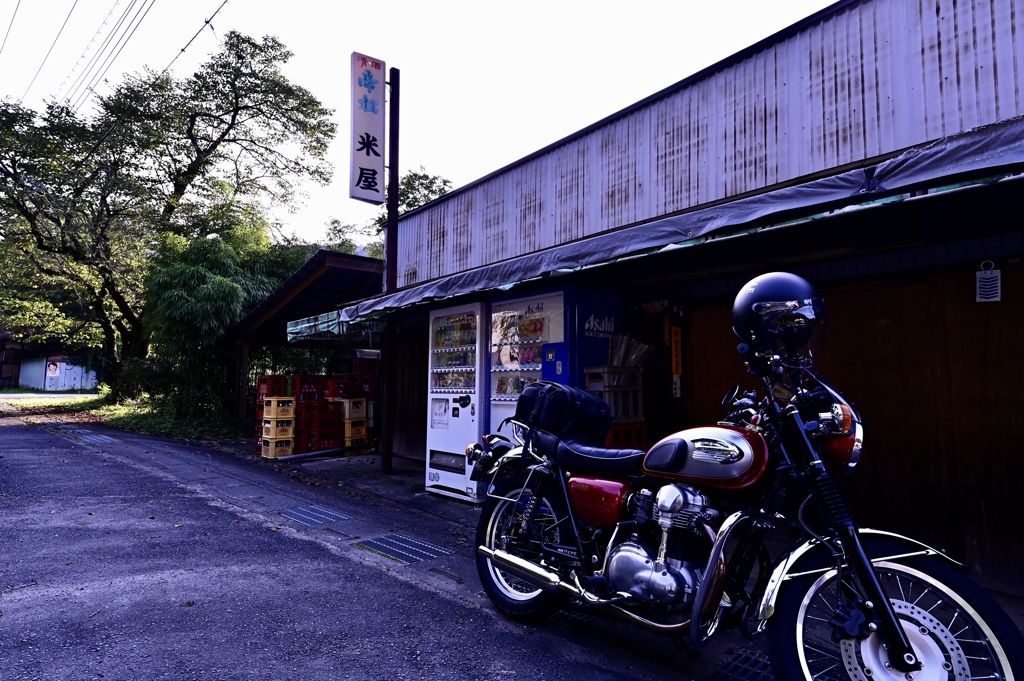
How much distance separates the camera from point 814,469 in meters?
2.47

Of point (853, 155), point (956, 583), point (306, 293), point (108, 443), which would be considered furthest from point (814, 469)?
point (108, 443)

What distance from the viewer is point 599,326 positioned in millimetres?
6289

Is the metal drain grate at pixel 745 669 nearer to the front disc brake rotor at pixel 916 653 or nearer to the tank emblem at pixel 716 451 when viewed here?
the front disc brake rotor at pixel 916 653

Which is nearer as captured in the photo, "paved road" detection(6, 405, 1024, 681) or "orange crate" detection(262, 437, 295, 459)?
"paved road" detection(6, 405, 1024, 681)

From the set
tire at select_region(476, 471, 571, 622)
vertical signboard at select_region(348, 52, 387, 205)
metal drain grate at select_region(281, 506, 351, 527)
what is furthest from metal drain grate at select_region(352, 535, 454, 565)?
vertical signboard at select_region(348, 52, 387, 205)

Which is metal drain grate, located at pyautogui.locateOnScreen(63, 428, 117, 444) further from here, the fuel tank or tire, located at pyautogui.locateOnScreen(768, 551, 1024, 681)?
tire, located at pyautogui.locateOnScreen(768, 551, 1024, 681)

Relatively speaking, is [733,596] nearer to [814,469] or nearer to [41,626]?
[814,469]

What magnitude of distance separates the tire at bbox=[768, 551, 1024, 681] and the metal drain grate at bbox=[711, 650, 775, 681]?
1.86 feet

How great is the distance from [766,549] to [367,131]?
777 centimetres

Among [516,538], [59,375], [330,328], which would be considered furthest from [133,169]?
[59,375]

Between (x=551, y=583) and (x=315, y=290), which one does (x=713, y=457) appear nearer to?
(x=551, y=583)

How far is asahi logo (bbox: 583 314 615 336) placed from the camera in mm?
6172

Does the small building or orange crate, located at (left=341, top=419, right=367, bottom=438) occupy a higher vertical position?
the small building

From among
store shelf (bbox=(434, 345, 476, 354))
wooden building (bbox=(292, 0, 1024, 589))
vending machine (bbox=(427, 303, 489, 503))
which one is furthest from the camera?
store shelf (bbox=(434, 345, 476, 354))
